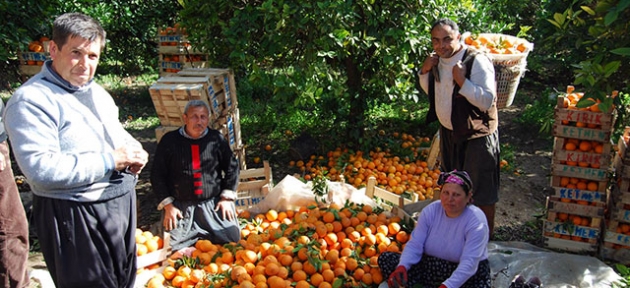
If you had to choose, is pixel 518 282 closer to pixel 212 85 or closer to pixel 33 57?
pixel 212 85

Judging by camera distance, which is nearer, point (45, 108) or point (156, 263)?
point (45, 108)

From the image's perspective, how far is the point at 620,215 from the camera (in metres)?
3.97

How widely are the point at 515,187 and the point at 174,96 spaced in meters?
3.98

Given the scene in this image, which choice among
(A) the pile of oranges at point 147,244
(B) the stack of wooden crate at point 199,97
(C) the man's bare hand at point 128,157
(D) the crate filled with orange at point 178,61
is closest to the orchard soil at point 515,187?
(A) the pile of oranges at point 147,244

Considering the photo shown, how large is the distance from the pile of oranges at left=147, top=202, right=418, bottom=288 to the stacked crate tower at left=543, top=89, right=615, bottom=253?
1326 mm

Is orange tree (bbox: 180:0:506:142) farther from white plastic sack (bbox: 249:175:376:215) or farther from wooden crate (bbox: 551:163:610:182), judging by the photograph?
wooden crate (bbox: 551:163:610:182)

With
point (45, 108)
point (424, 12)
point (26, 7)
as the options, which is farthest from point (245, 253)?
point (26, 7)

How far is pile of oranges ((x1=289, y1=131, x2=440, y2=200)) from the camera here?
5621 mm

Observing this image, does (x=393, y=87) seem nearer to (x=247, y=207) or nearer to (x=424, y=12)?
(x=424, y=12)

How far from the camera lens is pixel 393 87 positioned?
5.64 m

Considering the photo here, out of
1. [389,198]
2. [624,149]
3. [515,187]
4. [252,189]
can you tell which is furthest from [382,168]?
[624,149]

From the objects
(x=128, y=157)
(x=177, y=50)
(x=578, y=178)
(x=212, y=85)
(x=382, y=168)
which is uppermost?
(x=177, y=50)

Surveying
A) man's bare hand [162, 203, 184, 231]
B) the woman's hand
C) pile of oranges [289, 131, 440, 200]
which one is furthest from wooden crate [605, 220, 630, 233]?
man's bare hand [162, 203, 184, 231]

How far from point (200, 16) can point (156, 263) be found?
2.84 m
